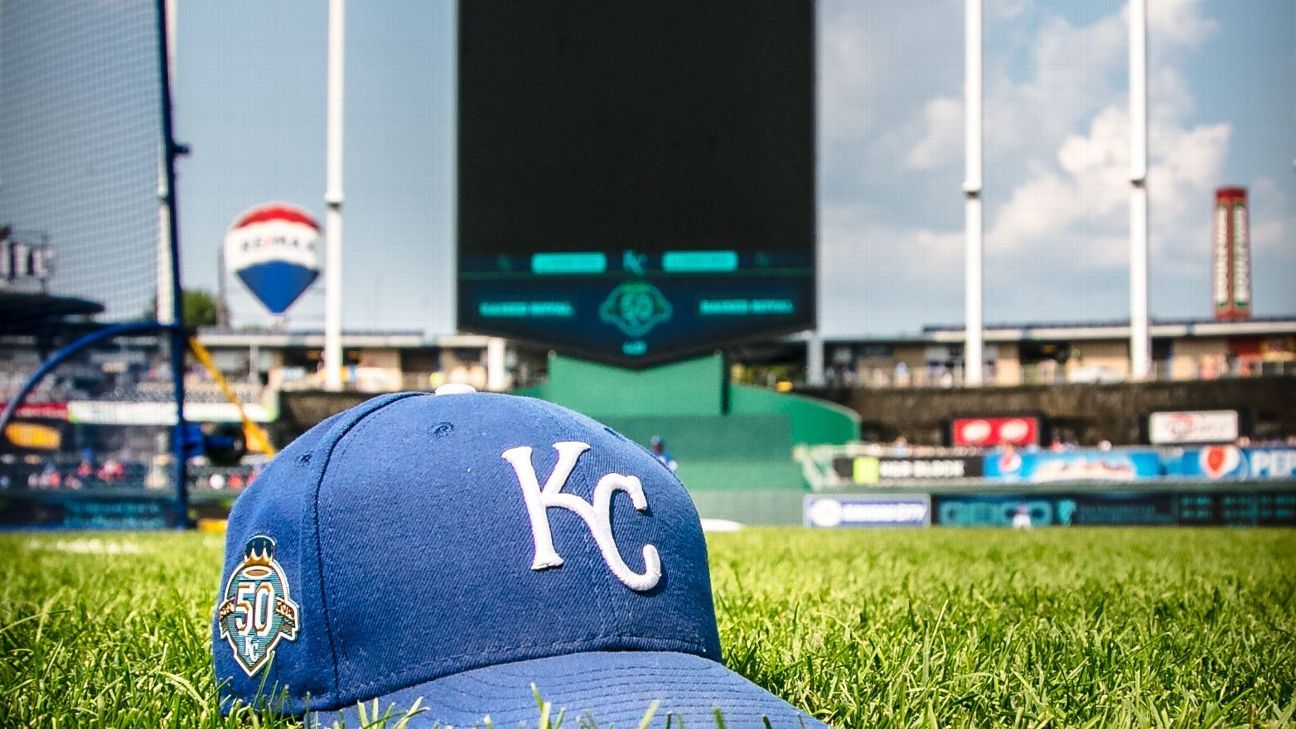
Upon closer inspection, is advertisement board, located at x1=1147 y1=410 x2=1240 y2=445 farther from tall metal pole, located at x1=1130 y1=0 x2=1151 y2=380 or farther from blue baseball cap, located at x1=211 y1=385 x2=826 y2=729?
blue baseball cap, located at x1=211 y1=385 x2=826 y2=729

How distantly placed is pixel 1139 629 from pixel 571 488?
2.24m

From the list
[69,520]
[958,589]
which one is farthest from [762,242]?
[958,589]

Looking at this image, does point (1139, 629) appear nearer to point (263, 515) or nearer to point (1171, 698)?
point (1171, 698)

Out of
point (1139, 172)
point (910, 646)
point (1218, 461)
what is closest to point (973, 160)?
point (1139, 172)

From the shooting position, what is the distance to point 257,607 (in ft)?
4.85

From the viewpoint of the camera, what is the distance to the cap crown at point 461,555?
132 cm

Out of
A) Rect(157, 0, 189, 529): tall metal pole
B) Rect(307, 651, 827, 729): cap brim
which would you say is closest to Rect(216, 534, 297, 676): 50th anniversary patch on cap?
Rect(307, 651, 827, 729): cap brim

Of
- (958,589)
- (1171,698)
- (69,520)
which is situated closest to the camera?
(1171,698)

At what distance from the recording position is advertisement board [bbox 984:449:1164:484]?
19.5 meters

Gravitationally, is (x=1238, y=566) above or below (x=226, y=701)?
below

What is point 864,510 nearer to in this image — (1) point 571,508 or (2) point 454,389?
(2) point 454,389

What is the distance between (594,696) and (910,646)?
4.84ft

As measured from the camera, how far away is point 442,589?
133 centimetres

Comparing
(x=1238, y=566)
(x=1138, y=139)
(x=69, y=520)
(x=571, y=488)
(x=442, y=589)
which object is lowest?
(x=69, y=520)
